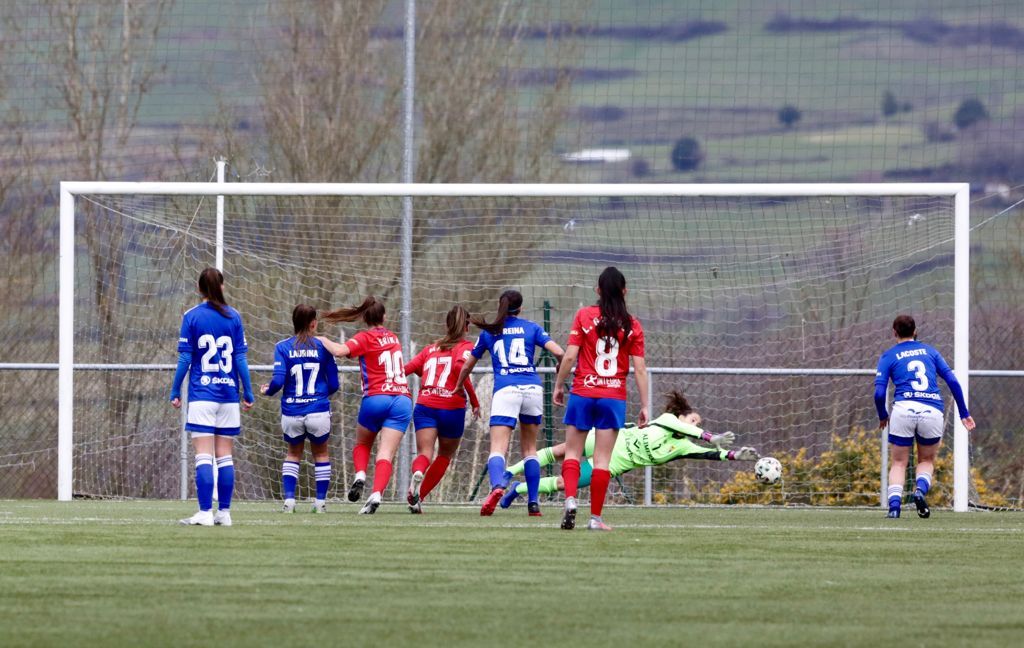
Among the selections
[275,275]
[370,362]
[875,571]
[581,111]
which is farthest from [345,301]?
[875,571]

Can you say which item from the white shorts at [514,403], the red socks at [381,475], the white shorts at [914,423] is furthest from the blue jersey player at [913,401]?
the red socks at [381,475]

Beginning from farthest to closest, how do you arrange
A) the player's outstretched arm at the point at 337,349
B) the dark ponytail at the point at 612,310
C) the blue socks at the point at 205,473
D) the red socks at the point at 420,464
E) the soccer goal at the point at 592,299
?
the soccer goal at the point at 592,299 < the red socks at the point at 420,464 < the player's outstretched arm at the point at 337,349 < the blue socks at the point at 205,473 < the dark ponytail at the point at 612,310

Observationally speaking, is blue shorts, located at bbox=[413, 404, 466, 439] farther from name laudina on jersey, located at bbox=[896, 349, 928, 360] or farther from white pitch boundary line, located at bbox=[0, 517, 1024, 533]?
name laudina on jersey, located at bbox=[896, 349, 928, 360]

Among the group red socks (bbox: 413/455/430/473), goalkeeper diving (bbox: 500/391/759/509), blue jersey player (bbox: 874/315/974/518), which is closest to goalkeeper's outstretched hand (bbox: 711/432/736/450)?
goalkeeper diving (bbox: 500/391/759/509)

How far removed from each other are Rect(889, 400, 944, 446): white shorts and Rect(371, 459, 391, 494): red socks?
431 centimetres

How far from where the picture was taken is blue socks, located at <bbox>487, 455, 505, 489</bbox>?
41.8 ft

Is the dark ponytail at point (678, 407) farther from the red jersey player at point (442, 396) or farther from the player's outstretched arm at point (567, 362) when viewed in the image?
the player's outstretched arm at point (567, 362)

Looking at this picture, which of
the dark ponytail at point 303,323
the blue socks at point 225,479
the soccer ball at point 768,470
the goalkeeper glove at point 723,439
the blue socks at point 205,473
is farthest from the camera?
the soccer ball at point 768,470

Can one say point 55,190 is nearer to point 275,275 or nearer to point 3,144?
point 3,144

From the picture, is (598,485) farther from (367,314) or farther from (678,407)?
(678,407)

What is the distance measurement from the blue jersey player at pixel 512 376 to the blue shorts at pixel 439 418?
649mm

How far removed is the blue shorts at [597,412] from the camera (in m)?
10.6

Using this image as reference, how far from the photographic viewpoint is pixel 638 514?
1387 cm

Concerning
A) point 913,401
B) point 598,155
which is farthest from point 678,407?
point 598,155
